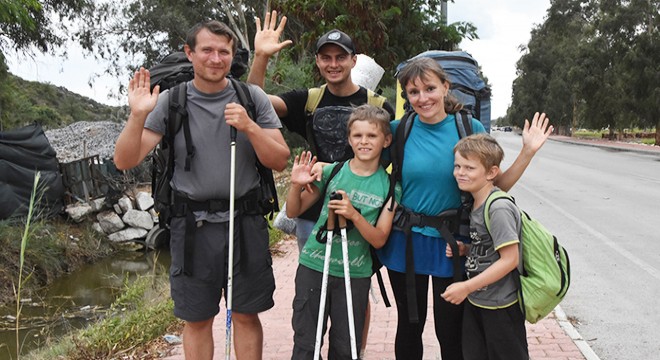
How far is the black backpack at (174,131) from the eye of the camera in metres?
3.07

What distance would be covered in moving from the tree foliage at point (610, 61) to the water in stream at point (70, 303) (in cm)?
3101

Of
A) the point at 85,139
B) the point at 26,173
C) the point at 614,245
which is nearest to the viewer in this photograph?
the point at 614,245

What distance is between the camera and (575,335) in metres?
4.73

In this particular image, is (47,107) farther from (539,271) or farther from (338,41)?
(539,271)

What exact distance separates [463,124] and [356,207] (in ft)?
2.20

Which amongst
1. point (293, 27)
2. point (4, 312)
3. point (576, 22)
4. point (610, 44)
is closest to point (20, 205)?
point (4, 312)

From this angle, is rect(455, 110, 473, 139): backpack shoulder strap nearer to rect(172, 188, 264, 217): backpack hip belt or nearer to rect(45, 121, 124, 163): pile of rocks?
rect(172, 188, 264, 217): backpack hip belt

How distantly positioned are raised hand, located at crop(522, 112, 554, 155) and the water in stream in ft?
18.5

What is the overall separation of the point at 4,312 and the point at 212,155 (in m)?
8.28

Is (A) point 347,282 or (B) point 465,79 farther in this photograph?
(B) point 465,79

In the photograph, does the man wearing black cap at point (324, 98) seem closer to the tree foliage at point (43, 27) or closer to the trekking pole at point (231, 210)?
the trekking pole at point (231, 210)

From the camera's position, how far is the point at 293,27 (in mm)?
24547

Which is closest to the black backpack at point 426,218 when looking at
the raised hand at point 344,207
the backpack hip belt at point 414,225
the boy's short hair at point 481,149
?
the backpack hip belt at point 414,225

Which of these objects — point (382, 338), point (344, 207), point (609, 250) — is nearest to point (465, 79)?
point (344, 207)
